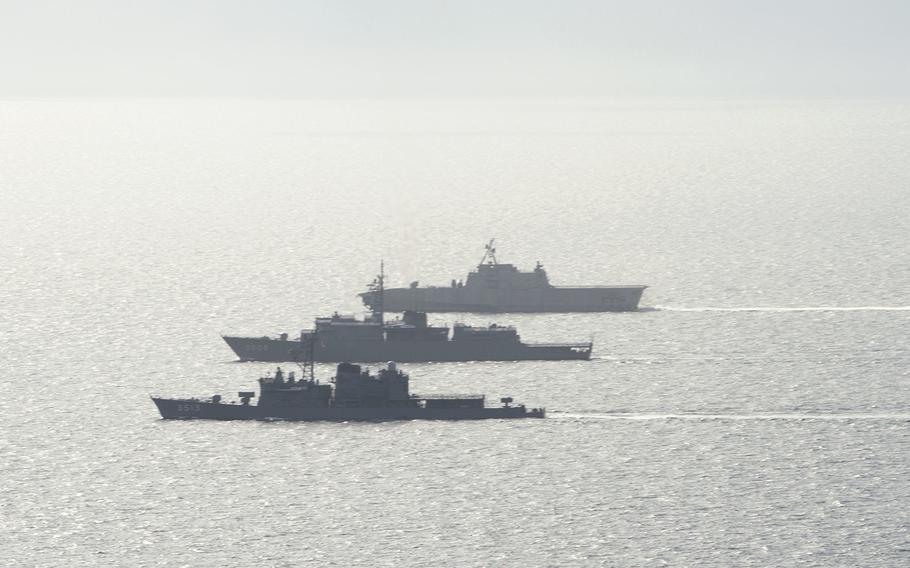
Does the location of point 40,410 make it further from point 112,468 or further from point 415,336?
point 415,336

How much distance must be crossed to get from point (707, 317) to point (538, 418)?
50906 mm

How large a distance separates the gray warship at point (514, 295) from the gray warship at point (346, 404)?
50959mm

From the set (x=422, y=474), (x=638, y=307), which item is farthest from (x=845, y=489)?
(x=638, y=307)

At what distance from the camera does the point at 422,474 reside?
384 ft

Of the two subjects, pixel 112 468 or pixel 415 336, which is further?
pixel 415 336

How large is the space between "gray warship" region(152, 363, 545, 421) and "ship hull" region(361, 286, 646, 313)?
1970 inches

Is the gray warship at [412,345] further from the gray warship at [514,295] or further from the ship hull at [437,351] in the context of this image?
the gray warship at [514,295]

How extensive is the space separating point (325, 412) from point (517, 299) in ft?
188

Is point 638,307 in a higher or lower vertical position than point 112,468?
higher

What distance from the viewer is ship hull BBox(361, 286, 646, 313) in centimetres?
18575

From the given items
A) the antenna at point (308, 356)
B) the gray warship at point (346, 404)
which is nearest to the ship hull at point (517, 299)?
the antenna at point (308, 356)

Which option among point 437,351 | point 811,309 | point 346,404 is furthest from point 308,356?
point 811,309

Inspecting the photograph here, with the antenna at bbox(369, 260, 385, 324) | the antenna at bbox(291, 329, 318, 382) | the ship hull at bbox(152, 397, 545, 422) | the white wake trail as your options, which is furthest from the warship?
the white wake trail

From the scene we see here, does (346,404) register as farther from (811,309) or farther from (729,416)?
(811,309)
